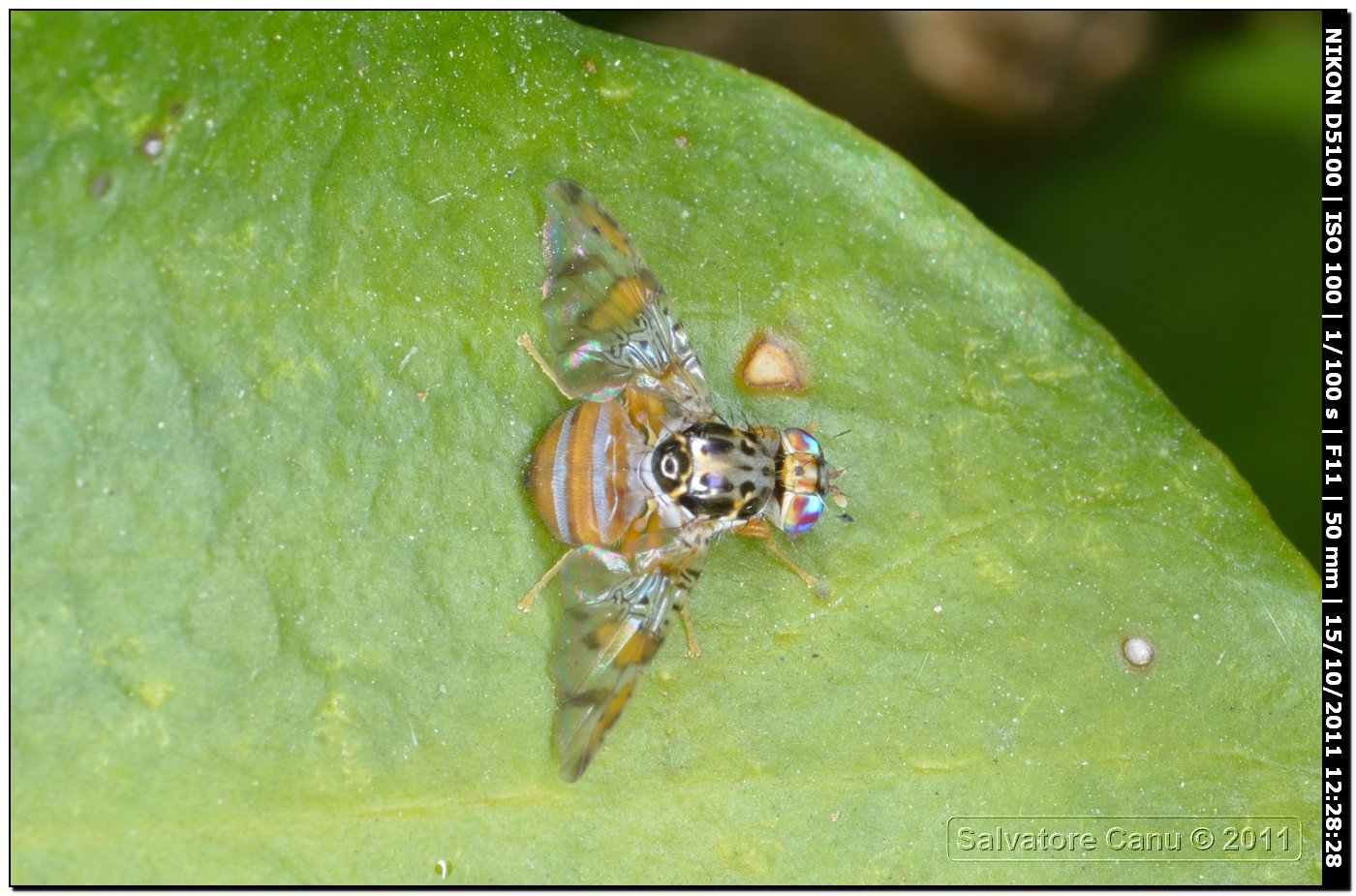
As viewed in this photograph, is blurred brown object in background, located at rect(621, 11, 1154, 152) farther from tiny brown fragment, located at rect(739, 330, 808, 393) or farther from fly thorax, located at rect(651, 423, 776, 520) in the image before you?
fly thorax, located at rect(651, 423, 776, 520)

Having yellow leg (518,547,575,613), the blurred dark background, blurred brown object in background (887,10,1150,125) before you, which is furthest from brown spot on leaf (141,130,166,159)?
blurred brown object in background (887,10,1150,125)

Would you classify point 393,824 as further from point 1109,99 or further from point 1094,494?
point 1109,99

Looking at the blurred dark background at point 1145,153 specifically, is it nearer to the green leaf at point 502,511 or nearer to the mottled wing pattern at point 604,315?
the green leaf at point 502,511

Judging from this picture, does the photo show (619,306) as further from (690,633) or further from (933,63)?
(933,63)

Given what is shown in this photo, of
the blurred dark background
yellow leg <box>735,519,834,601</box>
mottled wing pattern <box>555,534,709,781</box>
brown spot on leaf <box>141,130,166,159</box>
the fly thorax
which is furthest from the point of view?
the blurred dark background

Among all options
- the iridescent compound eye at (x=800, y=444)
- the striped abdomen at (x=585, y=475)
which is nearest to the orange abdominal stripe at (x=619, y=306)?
the striped abdomen at (x=585, y=475)

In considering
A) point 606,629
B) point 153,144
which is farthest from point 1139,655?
point 153,144
